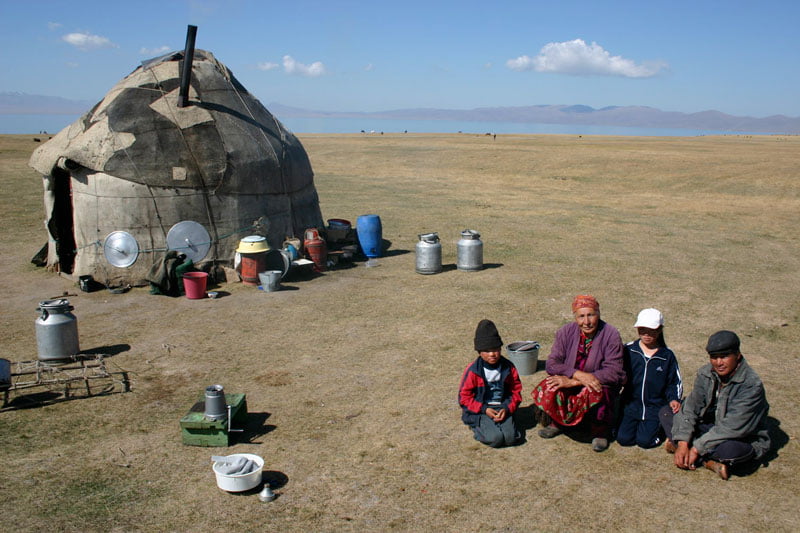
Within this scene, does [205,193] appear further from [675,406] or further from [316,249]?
[675,406]

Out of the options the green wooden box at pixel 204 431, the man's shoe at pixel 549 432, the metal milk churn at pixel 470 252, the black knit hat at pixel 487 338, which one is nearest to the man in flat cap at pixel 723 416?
the man's shoe at pixel 549 432

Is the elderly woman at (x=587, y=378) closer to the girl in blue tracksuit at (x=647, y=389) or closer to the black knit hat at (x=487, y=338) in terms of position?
the girl in blue tracksuit at (x=647, y=389)

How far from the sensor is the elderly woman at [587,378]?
18.9 feet

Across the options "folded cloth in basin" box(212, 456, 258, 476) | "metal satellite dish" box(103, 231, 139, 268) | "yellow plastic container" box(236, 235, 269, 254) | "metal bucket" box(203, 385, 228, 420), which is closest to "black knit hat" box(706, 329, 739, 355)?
"folded cloth in basin" box(212, 456, 258, 476)

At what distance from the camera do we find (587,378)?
5762mm

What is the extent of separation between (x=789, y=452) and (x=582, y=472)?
1.90 metres

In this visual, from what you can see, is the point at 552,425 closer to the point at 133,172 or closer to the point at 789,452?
the point at 789,452

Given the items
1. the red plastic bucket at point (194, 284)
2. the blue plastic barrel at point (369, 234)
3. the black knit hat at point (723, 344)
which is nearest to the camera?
the black knit hat at point (723, 344)

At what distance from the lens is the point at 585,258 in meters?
13.5

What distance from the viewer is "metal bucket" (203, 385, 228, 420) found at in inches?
233

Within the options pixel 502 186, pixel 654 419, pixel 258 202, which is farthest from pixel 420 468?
pixel 502 186

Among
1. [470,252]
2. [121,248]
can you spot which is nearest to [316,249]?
[470,252]

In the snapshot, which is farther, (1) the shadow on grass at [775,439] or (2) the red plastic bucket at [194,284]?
(2) the red plastic bucket at [194,284]

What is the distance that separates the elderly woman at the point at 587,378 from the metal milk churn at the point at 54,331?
570cm
